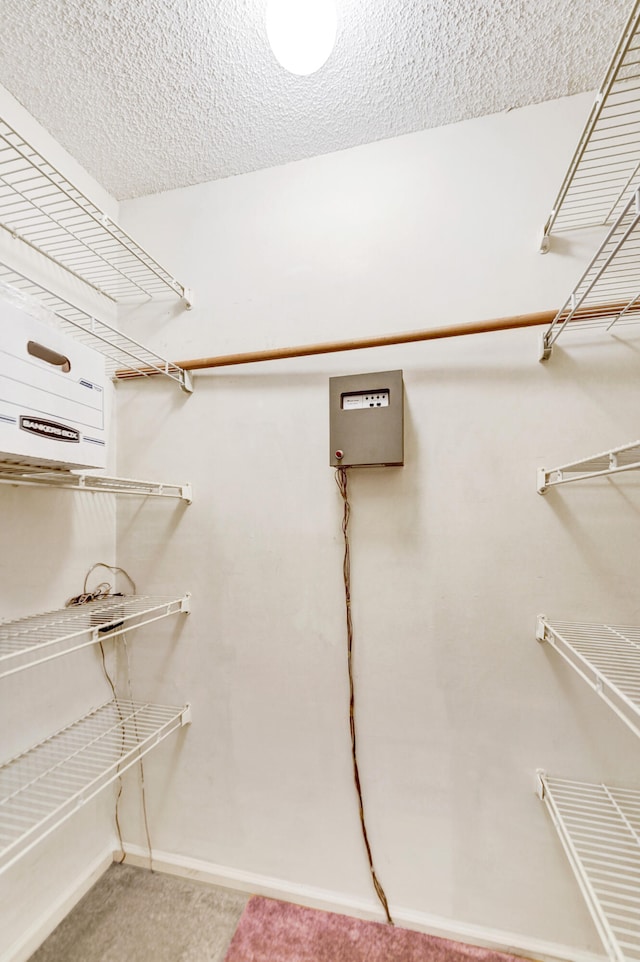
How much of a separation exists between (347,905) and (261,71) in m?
2.33

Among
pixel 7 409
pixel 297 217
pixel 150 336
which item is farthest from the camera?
pixel 150 336

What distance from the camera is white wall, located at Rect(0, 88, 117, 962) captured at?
1092 millimetres

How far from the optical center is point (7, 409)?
77cm

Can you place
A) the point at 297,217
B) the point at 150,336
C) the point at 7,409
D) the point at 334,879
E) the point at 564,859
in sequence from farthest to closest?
the point at 150,336 < the point at 297,217 < the point at 334,879 < the point at 564,859 < the point at 7,409

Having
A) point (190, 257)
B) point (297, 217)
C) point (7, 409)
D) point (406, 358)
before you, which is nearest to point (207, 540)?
point (7, 409)

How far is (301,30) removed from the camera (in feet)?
2.96

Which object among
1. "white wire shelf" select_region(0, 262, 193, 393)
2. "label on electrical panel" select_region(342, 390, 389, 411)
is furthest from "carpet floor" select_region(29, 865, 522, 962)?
"white wire shelf" select_region(0, 262, 193, 393)

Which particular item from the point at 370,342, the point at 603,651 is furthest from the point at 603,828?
the point at 370,342

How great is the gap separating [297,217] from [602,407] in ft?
3.60

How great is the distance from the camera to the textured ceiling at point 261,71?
0.99m

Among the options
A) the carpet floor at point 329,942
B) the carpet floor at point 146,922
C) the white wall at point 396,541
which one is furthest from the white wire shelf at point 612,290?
the carpet floor at point 146,922

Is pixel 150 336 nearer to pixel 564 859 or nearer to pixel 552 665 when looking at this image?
pixel 552 665

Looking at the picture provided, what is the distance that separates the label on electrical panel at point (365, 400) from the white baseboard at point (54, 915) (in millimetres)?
1623

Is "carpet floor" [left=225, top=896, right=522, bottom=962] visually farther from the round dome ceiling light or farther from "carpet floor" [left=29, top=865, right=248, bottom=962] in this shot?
the round dome ceiling light
